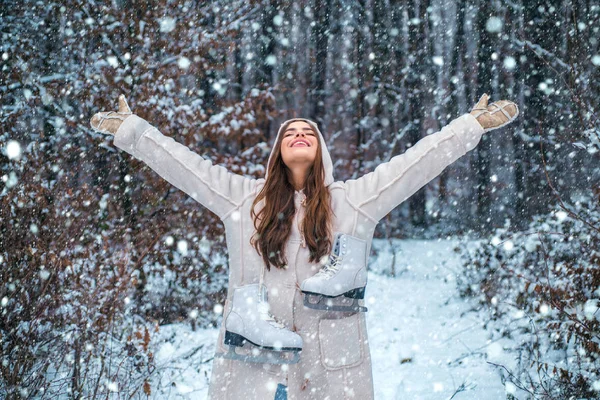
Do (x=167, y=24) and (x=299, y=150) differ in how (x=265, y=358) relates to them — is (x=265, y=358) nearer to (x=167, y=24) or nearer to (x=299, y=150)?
(x=299, y=150)

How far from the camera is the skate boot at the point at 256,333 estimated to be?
217cm

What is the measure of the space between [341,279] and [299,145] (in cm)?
75

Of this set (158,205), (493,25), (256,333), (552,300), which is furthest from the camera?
(493,25)

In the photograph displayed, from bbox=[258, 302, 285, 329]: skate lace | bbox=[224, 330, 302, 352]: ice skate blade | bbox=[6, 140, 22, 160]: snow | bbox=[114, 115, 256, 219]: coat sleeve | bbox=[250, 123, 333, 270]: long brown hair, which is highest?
bbox=[6, 140, 22, 160]: snow

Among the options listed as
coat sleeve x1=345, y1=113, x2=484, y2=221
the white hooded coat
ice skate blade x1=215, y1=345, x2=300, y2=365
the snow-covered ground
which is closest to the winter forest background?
the snow-covered ground

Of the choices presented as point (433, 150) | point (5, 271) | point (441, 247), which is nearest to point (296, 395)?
point (433, 150)

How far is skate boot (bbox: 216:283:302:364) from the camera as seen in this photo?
2168 millimetres

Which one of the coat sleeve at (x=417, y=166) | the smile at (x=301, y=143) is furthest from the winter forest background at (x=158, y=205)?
the smile at (x=301, y=143)

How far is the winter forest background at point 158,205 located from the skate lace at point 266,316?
1.34 meters

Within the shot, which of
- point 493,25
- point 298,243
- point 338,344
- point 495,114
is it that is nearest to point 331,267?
point 298,243

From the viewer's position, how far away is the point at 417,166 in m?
2.47

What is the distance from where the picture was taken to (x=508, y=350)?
196 inches

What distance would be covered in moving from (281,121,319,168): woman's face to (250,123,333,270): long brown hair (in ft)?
0.20

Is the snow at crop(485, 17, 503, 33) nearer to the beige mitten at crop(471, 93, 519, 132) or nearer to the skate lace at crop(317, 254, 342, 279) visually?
the beige mitten at crop(471, 93, 519, 132)
